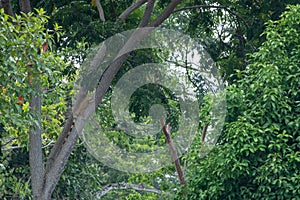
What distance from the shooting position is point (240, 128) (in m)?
7.15

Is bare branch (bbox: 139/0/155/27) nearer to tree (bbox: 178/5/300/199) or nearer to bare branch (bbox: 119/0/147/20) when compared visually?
bare branch (bbox: 119/0/147/20)

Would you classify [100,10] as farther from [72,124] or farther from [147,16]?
[72,124]

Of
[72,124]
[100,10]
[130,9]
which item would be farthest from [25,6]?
[72,124]

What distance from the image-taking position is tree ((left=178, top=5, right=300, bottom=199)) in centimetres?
704

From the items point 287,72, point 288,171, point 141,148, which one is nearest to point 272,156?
point 288,171

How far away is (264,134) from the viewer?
7168 millimetres

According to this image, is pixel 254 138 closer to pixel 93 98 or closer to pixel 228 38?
pixel 93 98

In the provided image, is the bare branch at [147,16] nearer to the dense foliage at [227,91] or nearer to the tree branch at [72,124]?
the tree branch at [72,124]

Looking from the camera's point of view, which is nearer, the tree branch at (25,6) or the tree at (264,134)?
the tree at (264,134)

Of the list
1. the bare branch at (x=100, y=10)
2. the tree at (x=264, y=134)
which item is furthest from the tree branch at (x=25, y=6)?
the tree at (x=264, y=134)

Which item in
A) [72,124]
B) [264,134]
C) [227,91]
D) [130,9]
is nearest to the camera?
[264,134]

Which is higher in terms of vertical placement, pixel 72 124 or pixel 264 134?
pixel 72 124

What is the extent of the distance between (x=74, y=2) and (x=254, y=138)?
142 inches

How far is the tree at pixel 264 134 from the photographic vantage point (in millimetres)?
7039
